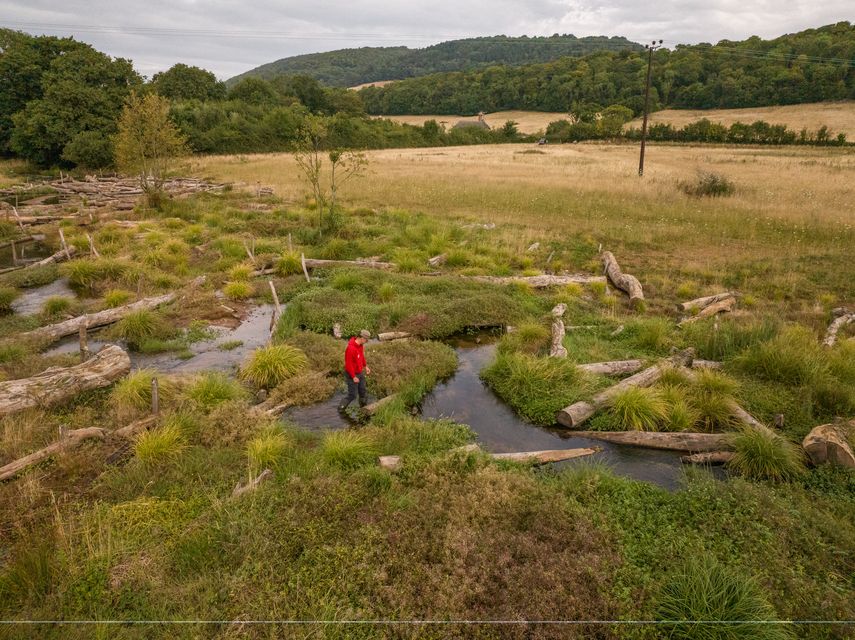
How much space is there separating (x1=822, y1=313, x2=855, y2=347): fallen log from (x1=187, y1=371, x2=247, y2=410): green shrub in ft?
42.8

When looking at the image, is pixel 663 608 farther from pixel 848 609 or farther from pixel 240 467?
pixel 240 467

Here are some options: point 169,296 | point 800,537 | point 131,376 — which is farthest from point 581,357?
point 169,296

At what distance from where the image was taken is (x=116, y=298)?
533 inches

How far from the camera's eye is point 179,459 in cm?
707

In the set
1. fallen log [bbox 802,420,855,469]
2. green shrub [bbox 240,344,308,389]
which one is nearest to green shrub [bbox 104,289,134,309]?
green shrub [bbox 240,344,308,389]

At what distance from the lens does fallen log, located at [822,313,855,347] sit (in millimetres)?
10816

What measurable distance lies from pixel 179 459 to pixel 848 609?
28.0 ft

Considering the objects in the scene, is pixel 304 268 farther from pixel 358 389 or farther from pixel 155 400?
pixel 155 400

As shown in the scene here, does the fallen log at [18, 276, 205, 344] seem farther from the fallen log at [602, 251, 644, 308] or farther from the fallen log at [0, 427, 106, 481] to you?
the fallen log at [602, 251, 644, 308]

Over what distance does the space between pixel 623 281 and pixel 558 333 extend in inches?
207

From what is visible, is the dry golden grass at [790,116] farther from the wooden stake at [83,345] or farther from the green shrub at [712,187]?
the wooden stake at [83,345]

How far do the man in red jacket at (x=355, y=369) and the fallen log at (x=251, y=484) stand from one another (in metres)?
2.51

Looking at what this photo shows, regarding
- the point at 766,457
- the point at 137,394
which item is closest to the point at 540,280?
the point at 766,457

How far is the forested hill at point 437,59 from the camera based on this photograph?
142 m
